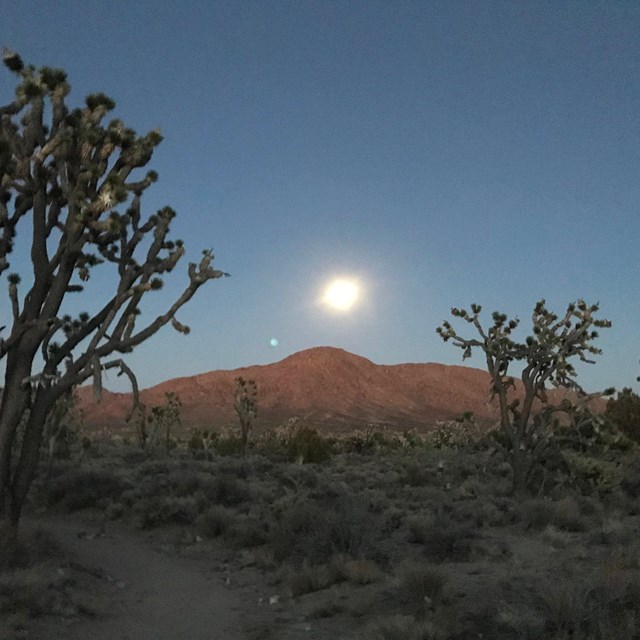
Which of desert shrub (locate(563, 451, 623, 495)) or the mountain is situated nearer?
desert shrub (locate(563, 451, 623, 495))

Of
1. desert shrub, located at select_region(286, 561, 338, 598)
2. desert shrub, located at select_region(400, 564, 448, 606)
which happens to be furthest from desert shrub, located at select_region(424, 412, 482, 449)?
desert shrub, located at select_region(400, 564, 448, 606)

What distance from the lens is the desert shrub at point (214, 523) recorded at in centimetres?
1395

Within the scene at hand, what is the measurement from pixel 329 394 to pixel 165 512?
106757mm

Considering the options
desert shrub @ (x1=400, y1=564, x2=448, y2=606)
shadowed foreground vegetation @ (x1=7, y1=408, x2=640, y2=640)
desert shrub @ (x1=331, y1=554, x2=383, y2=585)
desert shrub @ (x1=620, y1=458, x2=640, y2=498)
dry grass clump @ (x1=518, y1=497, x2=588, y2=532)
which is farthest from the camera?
desert shrub @ (x1=620, y1=458, x2=640, y2=498)

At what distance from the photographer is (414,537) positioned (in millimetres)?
12781

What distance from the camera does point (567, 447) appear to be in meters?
22.7

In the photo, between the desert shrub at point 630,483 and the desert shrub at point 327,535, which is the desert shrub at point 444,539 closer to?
the desert shrub at point 327,535

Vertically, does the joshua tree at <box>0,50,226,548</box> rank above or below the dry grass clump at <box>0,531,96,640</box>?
above

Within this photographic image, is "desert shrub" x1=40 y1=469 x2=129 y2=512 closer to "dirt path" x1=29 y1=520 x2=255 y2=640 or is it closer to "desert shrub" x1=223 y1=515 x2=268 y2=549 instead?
"dirt path" x1=29 y1=520 x2=255 y2=640

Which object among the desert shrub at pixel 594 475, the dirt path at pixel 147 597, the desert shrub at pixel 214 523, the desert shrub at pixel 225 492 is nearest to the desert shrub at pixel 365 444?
the desert shrub at pixel 594 475

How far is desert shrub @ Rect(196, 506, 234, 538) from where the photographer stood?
549 inches

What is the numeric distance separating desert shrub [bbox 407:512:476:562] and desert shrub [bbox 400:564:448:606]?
2.69m

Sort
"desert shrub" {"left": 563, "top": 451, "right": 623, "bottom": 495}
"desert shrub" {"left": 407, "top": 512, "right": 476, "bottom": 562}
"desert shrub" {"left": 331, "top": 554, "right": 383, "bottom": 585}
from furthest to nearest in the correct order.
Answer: "desert shrub" {"left": 563, "top": 451, "right": 623, "bottom": 495}, "desert shrub" {"left": 407, "top": 512, "right": 476, "bottom": 562}, "desert shrub" {"left": 331, "top": 554, "right": 383, "bottom": 585}

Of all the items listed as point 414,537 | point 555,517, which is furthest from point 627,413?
point 414,537
